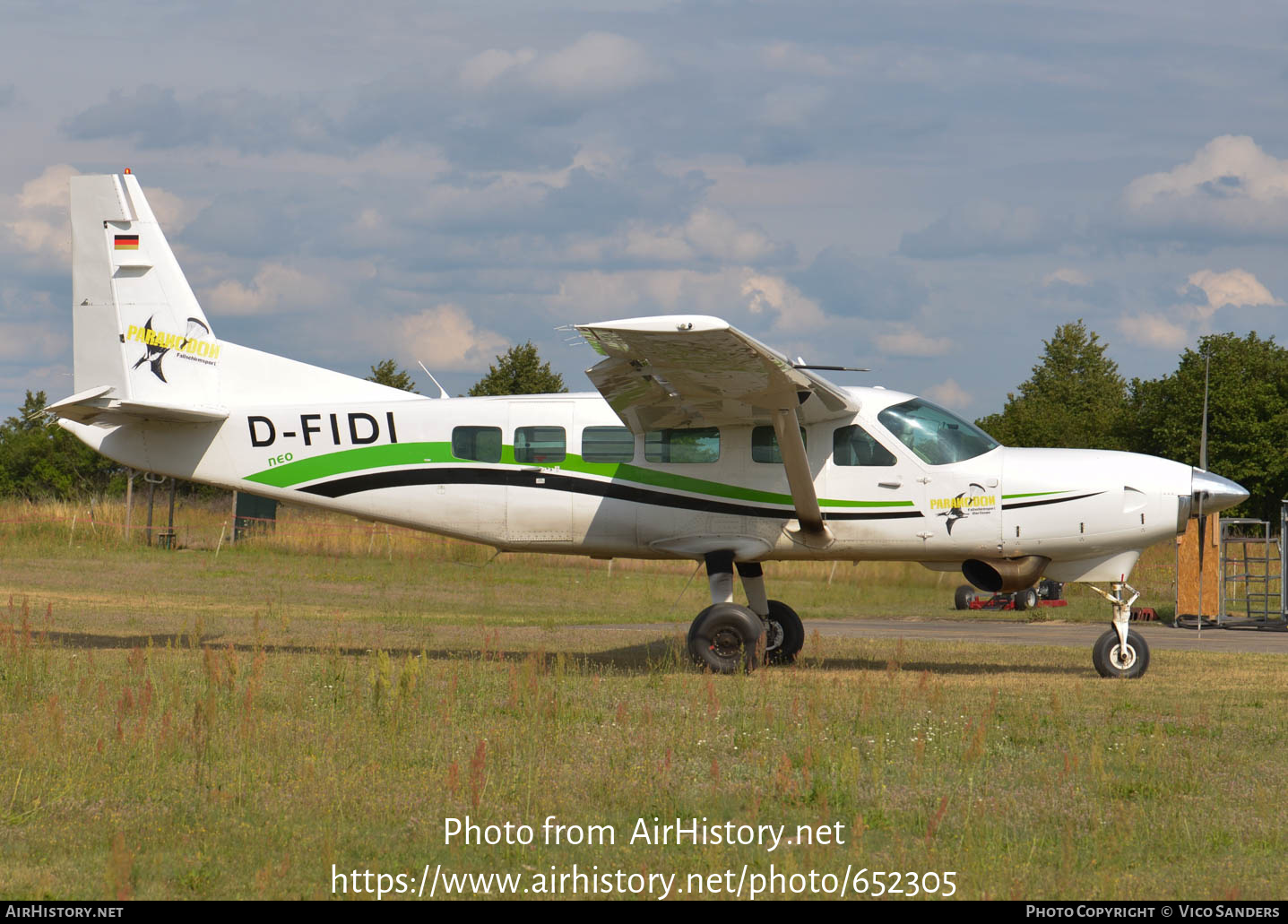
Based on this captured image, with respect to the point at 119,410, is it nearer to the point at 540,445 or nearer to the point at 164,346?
the point at 164,346

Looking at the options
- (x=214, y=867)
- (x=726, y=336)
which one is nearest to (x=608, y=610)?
(x=726, y=336)

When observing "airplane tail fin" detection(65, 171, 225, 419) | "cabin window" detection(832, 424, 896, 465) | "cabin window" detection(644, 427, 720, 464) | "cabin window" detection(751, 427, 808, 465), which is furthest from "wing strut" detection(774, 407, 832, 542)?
"airplane tail fin" detection(65, 171, 225, 419)

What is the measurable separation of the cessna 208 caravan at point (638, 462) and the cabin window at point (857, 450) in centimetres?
2

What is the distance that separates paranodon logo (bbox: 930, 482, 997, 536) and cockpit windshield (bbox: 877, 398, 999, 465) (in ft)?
1.21

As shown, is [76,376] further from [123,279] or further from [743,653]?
[743,653]

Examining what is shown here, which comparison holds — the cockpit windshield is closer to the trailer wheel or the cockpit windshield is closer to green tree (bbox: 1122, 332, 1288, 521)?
the trailer wheel

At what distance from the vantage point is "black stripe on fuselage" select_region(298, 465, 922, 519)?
41.6ft

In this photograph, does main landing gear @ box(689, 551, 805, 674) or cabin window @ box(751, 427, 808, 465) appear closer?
main landing gear @ box(689, 551, 805, 674)

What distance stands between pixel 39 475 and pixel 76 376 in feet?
120

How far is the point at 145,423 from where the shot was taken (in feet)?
45.0

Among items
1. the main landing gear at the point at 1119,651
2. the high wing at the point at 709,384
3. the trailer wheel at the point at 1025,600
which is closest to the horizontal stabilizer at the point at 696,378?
the high wing at the point at 709,384

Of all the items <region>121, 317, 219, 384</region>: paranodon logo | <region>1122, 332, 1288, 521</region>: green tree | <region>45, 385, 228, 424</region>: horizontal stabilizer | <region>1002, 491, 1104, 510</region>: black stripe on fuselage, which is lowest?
<region>1002, 491, 1104, 510</region>: black stripe on fuselage

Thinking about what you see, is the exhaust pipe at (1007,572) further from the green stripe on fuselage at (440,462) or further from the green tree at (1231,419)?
the green tree at (1231,419)

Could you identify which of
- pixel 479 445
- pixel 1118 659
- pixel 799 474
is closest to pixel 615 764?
pixel 799 474
